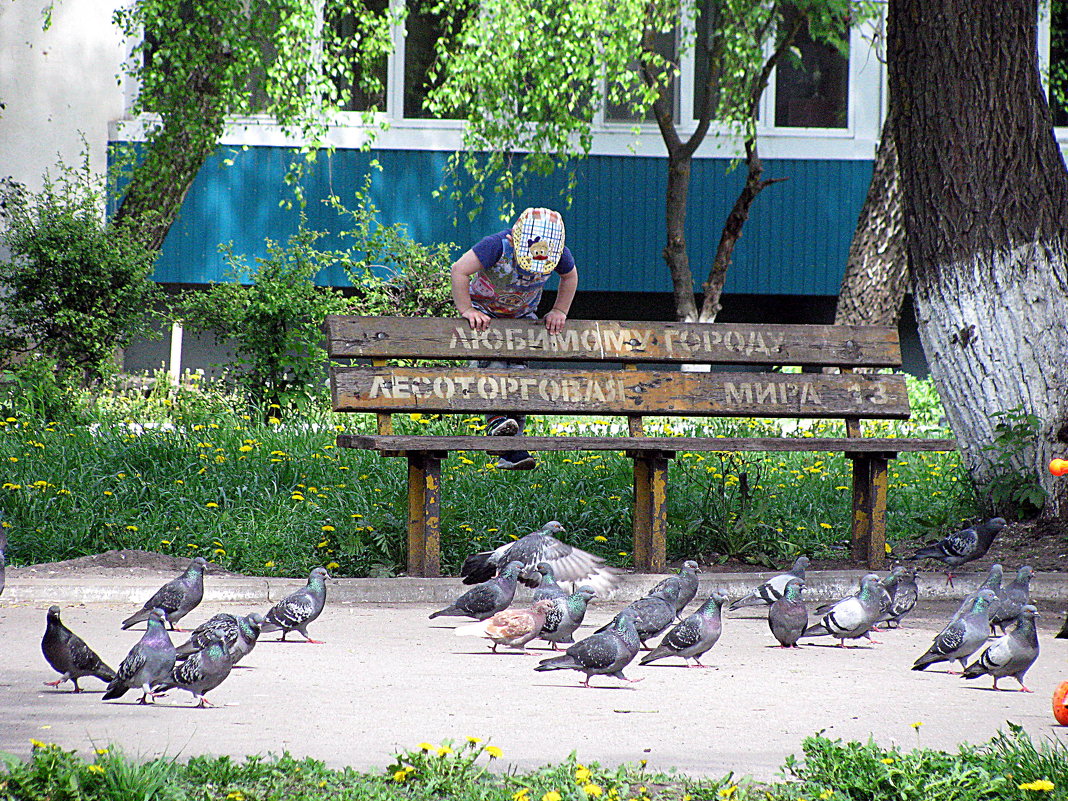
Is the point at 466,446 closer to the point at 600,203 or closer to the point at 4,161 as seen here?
the point at 600,203

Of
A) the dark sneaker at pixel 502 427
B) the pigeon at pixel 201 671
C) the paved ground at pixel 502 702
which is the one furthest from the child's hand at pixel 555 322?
the pigeon at pixel 201 671

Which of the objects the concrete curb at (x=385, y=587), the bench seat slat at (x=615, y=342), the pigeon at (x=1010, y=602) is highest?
the bench seat slat at (x=615, y=342)

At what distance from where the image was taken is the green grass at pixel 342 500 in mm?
7910

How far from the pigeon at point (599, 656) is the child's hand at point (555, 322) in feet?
9.60

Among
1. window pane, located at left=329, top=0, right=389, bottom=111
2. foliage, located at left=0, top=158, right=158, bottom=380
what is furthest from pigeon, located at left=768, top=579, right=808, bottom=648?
window pane, located at left=329, top=0, right=389, bottom=111

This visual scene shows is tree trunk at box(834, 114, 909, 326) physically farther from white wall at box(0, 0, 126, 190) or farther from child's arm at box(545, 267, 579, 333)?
white wall at box(0, 0, 126, 190)

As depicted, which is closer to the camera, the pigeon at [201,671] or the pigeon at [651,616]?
the pigeon at [201,671]

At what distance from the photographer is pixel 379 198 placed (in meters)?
17.6

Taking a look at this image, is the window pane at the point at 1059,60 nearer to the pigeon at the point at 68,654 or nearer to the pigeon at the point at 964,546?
the pigeon at the point at 964,546

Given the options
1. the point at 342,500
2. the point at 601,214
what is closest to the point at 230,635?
the point at 342,500

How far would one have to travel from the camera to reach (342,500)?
839 centimetres

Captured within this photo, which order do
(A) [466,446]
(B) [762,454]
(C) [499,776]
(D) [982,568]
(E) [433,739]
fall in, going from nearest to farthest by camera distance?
(C) [499,776], (E) [433,739], (A) [466,446], (D) [982,568], (B) [762,454]

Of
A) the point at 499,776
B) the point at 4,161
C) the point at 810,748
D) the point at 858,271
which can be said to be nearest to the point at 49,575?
the point at 499,776

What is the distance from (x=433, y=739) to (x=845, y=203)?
1523 cm
